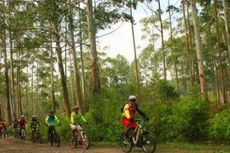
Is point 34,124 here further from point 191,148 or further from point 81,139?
point 191,148

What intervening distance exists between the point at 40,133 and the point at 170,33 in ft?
88.7

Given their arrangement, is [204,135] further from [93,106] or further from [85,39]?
[85,39]

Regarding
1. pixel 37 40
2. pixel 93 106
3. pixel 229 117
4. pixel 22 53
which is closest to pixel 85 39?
pixel 37 40

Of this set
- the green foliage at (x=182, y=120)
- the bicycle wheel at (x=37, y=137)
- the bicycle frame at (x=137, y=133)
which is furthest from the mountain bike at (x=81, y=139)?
the bicycle wheel at (x=37, y=137)

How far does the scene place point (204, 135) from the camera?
15227 millimetres

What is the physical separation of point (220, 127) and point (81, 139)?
223 inches

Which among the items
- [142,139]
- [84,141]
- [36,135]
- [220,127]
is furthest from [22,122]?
[220,127]

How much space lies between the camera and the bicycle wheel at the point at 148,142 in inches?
498

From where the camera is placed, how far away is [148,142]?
12.7 meters

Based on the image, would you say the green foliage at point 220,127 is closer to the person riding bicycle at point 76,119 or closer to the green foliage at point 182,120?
the green foliage at point 182,120

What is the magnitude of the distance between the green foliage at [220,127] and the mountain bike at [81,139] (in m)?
4.76

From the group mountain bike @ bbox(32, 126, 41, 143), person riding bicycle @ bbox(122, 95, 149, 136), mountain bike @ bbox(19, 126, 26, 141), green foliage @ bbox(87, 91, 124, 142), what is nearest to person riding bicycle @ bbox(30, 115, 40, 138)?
mountain bike @ bbox(32, 126, 41, 143)

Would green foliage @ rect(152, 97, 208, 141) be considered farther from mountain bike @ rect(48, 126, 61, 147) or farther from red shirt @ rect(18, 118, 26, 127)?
red shirt @ rect(18, 118, 26, 127)

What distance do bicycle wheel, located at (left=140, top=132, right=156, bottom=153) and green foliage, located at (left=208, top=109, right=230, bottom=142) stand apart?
8.44ft
